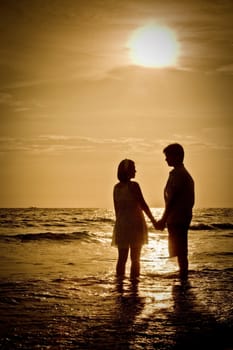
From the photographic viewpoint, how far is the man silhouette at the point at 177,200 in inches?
340

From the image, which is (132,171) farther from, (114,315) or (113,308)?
(114,315)

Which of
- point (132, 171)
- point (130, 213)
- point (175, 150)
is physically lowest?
point (130, 213)

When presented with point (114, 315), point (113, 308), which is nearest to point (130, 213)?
point (113, 308)

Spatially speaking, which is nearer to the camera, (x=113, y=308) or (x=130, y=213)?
(x=113, y=308)

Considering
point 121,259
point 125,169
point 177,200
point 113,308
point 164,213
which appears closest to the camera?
point 113,308

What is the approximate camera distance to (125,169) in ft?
29.2

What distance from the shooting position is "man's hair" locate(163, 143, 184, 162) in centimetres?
869

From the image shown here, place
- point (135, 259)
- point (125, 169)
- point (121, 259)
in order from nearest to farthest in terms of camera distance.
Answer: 1. point (125, 169)
2. point (135, 259)
3. point (121, 259)

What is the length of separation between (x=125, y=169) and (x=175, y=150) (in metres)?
0.96

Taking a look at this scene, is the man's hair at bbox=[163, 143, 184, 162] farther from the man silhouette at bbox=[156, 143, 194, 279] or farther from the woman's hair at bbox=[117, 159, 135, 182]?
the woman's hair at bbox=[117, 159, 135, 182]

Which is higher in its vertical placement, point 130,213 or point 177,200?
point 177,200

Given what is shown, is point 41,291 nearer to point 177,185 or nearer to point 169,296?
Result: point 169,296

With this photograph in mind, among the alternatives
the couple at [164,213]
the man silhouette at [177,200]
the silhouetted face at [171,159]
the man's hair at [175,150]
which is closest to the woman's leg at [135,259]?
the couple at [164,213]

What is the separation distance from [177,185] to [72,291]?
101 inches
